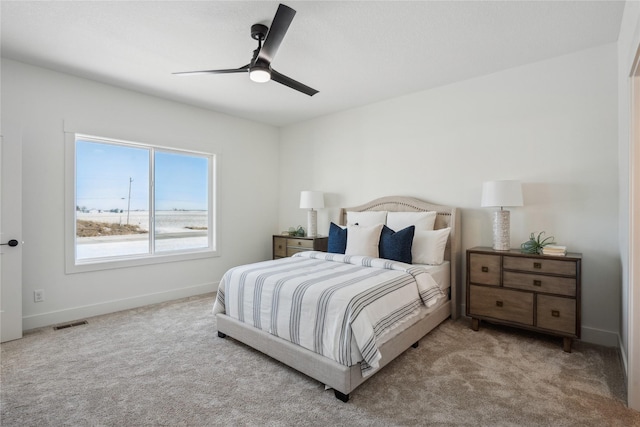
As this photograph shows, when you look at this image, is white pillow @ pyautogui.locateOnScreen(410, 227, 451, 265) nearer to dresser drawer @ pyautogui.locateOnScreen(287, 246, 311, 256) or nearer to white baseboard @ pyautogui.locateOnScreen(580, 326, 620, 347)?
white baseboard @ pyautogui.locateOnScreen(580, 326, 620, 347)

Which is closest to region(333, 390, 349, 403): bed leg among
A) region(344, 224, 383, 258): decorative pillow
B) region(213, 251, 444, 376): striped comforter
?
region(213, 251, 444, 376): striped comforter

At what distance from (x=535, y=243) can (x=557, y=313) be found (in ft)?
2.04

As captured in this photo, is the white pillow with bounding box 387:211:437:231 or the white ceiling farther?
the white pillow with bounding box 387:211:437:231

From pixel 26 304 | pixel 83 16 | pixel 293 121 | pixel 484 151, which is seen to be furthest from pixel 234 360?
pixel 293 121

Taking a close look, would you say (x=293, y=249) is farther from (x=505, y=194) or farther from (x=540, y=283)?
(x=540, y=283)

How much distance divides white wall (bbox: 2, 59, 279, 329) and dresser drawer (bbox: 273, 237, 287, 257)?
543mm

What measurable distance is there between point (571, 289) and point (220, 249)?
4240 mm

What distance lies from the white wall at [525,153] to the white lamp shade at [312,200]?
0.43 m

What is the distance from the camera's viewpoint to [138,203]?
13.6ft

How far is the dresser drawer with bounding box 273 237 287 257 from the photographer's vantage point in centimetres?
485

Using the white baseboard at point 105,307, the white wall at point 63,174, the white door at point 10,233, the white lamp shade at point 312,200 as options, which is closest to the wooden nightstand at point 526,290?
the white lamp shade at point 312,200

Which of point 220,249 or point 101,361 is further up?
point 220,249

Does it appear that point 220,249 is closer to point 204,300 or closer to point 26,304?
point 204,300

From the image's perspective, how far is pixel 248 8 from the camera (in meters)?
2.33
